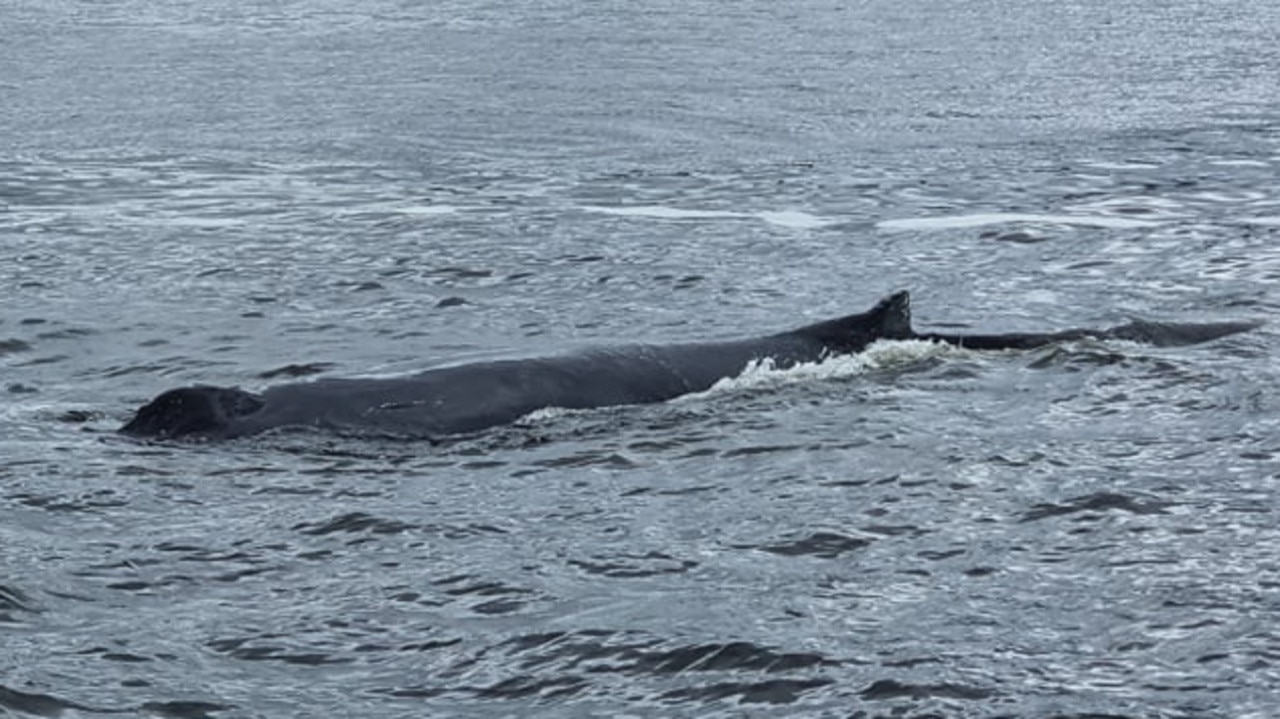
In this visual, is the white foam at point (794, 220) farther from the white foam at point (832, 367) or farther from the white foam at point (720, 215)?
the white foam at point (832, 367)

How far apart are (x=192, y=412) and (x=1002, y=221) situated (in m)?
9.34

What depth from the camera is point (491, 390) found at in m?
12.2

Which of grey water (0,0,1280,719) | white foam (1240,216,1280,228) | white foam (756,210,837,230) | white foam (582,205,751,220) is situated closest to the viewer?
grey water (0,0,1280,719)

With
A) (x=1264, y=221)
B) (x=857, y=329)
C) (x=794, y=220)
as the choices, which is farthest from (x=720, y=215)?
(x=857, y=329)

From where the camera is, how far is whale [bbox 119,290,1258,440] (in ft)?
38.4

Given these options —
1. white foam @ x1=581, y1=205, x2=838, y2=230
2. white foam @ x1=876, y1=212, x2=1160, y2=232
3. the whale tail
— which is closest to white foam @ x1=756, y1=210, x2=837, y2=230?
white foam @ x1=581, y1=205, x2=838, y2=230

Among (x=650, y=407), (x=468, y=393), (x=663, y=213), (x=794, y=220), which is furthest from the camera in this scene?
(x=663, y=213)

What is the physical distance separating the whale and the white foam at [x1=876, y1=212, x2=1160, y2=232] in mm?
5533

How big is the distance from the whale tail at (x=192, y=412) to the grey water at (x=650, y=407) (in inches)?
8.2

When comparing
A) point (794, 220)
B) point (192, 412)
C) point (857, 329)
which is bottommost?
point (794, 220)

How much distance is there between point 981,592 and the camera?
933 cm

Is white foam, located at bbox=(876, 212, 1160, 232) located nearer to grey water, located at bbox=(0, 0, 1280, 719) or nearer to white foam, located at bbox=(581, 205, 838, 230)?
grey water, located at bbox=(0, 0, 1280, 719)

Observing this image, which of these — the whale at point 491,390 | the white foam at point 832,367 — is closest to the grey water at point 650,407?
the white foam at point 832,367

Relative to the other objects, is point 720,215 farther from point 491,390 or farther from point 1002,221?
point 491,390
